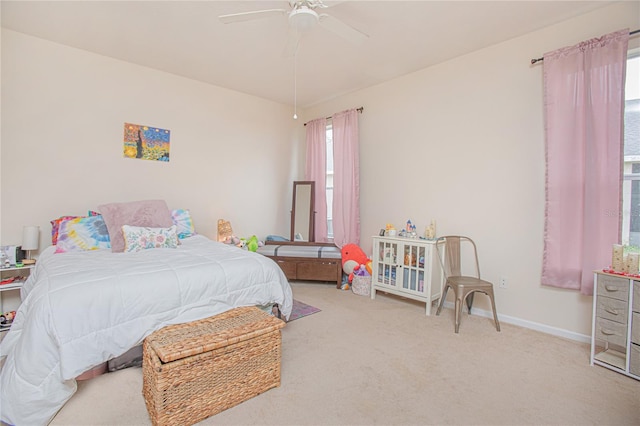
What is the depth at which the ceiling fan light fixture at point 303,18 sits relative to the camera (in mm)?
2029

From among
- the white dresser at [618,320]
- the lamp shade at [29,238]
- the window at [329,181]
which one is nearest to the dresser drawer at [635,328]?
the white dresser at [618,320]

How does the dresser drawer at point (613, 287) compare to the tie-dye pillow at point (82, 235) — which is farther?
the tie-dye pillow at point (82, 235)

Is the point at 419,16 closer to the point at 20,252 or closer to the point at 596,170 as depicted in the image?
the point at 596,170

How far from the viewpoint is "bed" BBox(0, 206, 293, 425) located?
1488mm

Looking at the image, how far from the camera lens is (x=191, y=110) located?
3912mm

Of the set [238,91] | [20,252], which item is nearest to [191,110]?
[238,91]

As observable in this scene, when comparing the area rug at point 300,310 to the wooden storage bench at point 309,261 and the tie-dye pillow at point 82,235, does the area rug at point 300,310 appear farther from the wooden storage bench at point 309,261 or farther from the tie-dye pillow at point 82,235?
the tie-dye pillow at point 82,235

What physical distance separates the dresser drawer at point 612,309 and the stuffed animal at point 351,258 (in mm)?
2222

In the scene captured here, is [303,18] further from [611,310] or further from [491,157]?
[611,310]

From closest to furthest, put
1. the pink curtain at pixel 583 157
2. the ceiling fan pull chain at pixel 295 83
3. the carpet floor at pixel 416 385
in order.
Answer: the carpet floor at pixel 416 385, the pink curtain at pixel 583 157, the ceiling fan pull chain at pixel 295 83

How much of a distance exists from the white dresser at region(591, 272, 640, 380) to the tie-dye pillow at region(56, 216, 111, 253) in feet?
12.8

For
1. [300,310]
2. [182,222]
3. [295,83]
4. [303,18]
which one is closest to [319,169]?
[295,83]

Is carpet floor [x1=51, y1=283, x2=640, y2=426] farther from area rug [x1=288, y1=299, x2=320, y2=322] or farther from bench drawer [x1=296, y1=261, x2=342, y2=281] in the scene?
bench drawer [x1=296, y1=261, x2=342, y2=281]

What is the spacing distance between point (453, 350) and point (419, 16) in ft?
8.59
